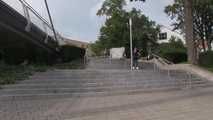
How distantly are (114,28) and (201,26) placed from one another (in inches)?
417

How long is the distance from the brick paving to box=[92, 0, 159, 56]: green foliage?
33.0 metres

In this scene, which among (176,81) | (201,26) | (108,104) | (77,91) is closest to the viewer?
(108,104)

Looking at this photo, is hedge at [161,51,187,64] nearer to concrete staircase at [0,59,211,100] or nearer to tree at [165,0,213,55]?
tree at [165,0,213,55]

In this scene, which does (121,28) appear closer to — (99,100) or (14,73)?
(14,73)

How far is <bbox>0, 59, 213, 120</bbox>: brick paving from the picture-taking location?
13.0m

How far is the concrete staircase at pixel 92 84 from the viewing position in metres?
16.8

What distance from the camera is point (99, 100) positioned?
54.1 ft

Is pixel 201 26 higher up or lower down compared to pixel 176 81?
higher up

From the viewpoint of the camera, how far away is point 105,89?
18969 mm

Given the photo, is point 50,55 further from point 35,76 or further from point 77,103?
point 77,103

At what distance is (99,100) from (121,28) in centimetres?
4079

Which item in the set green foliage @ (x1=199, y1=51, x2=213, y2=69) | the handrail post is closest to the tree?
green foliage @ (x1=199, y1=51, x2=213, y2=69)

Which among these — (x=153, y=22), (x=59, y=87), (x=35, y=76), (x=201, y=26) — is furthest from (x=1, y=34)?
(x=153, y=22)

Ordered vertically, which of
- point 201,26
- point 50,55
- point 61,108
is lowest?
point 61,108
